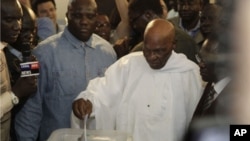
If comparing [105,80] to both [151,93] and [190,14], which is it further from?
[190,14]

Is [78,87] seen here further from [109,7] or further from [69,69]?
[109,7]

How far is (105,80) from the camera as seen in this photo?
1515mm

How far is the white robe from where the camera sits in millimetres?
1456

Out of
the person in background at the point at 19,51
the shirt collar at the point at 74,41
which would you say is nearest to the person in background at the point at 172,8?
the shirt collar at the point at 74,41

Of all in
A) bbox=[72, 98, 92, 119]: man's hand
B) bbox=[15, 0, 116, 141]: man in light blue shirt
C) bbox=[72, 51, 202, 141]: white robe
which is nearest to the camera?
bbox=[72, 98, 92, 119]: man's hand

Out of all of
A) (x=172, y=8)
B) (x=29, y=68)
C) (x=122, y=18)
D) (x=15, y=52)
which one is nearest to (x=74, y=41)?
(x=15, y=52)

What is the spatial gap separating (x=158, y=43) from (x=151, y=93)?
18 cm

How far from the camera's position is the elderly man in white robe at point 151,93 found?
1446 millimetres

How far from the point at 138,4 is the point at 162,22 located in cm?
47

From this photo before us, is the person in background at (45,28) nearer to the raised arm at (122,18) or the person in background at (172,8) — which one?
the raised arm at (122,18)

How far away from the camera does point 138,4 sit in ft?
6.28

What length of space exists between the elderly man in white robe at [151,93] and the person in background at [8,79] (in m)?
0.20

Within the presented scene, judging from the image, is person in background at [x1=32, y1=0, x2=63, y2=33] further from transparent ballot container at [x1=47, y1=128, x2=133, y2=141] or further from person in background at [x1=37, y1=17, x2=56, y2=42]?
transparent ballot container at [x1=47, y1=128, x2=133, y2=141]

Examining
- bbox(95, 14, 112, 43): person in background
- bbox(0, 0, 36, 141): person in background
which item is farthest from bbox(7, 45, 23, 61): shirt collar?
bbox(95, 14, 112, 43): person in background
